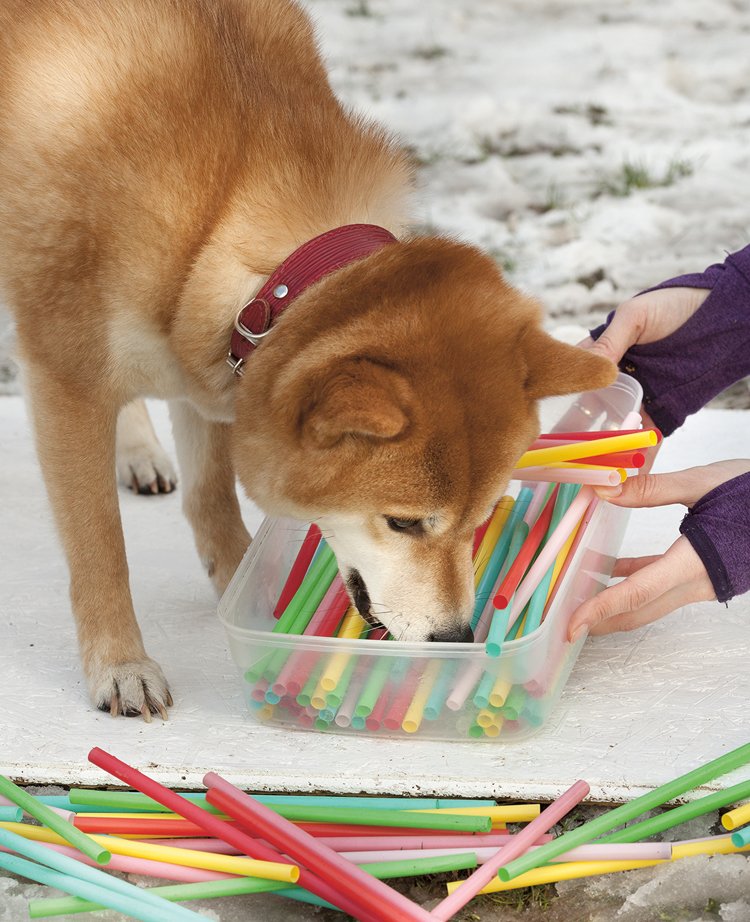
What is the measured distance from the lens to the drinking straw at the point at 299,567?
228cm

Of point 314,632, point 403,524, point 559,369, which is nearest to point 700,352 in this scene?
point 559,369

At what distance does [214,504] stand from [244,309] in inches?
26.6

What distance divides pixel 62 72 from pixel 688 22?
14.7 feet

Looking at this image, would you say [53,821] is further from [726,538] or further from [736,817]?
[726,538]

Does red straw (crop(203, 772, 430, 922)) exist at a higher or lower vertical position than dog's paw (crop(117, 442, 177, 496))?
higher

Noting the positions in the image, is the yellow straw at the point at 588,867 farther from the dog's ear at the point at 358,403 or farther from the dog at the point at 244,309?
the dog's ear at the point at 358,403

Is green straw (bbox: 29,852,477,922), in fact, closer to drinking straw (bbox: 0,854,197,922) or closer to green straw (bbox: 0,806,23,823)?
drinking straw (bbox: 0,854,197,922)

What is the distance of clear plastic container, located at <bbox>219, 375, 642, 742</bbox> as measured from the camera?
1.98 m

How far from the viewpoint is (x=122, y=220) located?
203 cm

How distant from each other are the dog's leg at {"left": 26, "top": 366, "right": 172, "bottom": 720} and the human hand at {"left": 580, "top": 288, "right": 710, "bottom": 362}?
3.09 ft

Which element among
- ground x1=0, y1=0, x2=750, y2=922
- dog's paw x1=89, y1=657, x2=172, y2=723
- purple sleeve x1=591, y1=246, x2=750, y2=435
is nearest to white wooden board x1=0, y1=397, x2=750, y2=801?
dog's paw x1=89, y1=657, x2=172, y2=723

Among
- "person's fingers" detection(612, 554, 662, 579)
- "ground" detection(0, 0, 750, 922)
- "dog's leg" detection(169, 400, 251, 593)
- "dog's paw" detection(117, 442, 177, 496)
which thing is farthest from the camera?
"ground" detection(0, 0, 750, 922)

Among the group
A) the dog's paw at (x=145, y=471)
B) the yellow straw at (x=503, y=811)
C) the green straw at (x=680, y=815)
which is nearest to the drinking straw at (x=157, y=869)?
the yellow straw at (x=503, y=811)

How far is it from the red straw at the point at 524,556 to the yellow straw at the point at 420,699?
0.15m
